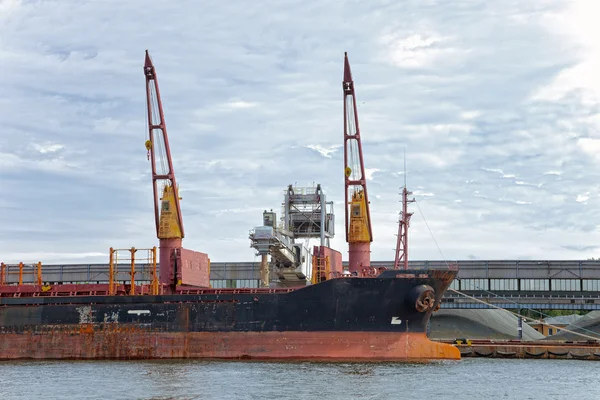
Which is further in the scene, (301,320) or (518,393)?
(301,320)

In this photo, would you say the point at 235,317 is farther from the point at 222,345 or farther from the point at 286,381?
the point at 286,381

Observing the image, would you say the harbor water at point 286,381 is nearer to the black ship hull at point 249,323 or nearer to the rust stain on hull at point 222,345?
the rust stain on hull at point 222,345

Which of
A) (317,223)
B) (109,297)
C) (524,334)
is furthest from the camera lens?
(524,334)

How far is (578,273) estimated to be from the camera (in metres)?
65.6

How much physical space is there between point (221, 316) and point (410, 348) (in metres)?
8.61

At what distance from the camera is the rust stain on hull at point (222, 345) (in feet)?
118

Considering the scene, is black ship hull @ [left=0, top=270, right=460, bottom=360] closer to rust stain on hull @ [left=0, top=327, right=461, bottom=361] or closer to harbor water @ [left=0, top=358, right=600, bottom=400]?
rust stain on hull @ [left=0, top=327, right=461, bottom=361]

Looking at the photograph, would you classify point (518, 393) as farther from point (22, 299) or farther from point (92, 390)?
point (22, 299)

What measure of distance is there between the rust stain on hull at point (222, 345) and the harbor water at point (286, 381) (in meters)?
1.01

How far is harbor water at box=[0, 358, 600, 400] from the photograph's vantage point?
2677 cm

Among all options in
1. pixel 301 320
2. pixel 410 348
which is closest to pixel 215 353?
pixel 301 320

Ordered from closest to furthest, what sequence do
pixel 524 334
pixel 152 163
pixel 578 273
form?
pixel 152 163 → pixel 524 334 → pixel 578 273

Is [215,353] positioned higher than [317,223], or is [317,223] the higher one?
[317,223]

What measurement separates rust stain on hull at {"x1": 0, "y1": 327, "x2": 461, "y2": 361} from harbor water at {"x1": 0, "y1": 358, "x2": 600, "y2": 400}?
1.01m
